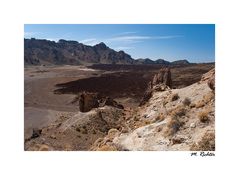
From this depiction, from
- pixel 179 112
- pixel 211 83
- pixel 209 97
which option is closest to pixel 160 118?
pixel 179 112

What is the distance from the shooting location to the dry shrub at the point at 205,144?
38.5ft

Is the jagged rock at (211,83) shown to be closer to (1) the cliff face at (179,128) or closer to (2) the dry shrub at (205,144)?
(1) the cliff face at (179,128)

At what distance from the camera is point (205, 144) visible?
11.8 m

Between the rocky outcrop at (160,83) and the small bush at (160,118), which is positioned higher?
the rocky outcrop at (160,83)

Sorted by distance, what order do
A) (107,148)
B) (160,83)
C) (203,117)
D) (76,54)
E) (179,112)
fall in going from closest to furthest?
(203,117), (107,148), (179,112), (160,83), (76,54)

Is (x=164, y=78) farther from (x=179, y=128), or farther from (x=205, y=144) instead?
(x=205, y=144)

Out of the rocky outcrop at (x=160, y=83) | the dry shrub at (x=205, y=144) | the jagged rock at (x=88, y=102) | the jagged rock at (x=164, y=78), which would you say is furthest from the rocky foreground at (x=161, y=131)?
the jagged rock at (x=88, y=102)

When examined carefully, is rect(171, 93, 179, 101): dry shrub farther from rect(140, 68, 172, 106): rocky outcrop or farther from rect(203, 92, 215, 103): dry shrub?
rect(140, 68, 172, 106): rocky outcrop

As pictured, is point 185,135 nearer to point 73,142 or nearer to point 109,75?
point 73,142

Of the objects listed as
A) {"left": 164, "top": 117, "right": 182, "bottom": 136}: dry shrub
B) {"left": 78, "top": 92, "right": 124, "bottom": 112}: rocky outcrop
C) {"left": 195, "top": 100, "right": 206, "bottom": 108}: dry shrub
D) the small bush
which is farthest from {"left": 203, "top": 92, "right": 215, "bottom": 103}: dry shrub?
{"left": 78, "top": 92, "right": 124, "bottom": 112}: rocky outcrop

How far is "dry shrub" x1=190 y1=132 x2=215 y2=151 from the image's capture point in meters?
11.7

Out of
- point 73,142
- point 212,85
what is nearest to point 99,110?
point 73,142
